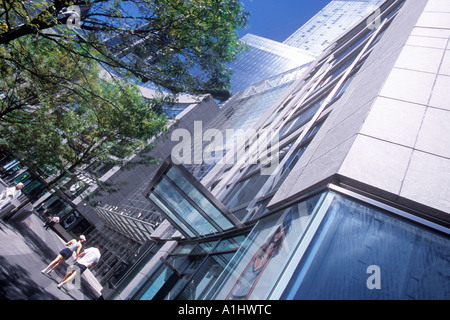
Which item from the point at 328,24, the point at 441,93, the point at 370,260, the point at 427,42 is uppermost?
the point at 328,24

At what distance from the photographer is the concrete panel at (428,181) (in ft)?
8.78

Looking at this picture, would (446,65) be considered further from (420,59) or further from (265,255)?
(265,255)

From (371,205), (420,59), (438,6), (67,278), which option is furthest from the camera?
(67,278)

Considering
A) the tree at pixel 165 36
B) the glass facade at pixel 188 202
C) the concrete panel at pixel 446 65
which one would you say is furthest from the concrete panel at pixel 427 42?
the glass facade at pixel 188 202

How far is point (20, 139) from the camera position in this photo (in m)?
A: 10.4

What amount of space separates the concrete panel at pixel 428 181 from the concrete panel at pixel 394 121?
12.9 inches

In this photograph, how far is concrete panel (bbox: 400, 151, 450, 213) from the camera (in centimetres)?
268

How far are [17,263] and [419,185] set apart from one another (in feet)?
35.0

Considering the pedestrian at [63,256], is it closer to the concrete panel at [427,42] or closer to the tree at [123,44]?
the tree at [123,44]

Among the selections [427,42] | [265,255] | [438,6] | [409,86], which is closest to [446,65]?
[427,42]

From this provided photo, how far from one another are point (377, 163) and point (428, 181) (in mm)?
588

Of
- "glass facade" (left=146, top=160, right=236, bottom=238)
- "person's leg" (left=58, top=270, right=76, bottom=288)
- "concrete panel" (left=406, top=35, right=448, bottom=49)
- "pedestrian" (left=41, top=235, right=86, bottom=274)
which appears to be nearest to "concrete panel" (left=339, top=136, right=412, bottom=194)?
"concrete panel" (left=406, top=35, right=448, bottom=49)

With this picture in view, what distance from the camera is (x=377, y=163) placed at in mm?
3098
